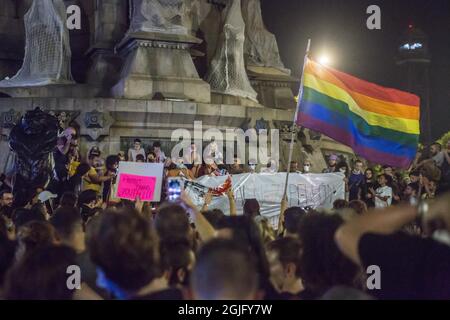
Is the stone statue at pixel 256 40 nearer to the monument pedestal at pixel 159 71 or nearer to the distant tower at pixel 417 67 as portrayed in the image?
the monument pedestal at pixel 159 71

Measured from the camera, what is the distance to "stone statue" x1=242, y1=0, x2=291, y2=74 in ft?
72.4

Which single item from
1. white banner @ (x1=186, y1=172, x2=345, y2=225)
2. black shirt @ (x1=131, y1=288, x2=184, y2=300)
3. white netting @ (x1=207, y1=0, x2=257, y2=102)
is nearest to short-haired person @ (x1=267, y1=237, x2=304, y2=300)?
black shirt @ (x1=131, y1=288, x2=184, y2=300)

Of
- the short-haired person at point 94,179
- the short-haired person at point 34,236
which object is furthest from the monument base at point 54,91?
the short-haired person at point 34,236

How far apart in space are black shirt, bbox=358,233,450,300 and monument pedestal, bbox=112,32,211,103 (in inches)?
531

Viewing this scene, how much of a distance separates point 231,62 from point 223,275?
1719 centimetres

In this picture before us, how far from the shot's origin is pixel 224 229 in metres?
4.77

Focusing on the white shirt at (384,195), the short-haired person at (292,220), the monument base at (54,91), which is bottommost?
the white shirt at (384,195)

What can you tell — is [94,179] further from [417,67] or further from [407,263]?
[417,67]

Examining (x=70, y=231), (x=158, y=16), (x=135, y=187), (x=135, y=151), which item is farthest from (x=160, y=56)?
(x=70, y=231)

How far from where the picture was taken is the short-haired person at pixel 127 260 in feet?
12.5

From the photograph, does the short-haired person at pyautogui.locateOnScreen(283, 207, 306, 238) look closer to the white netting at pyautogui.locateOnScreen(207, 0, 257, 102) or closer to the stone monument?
the white netting at pyautogui.locateOnScreen(207, 0, 257, 102)

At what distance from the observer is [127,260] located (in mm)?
3799

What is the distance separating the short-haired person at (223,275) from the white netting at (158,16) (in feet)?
49.5

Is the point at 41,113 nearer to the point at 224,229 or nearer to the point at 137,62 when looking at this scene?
the point at 137,62
